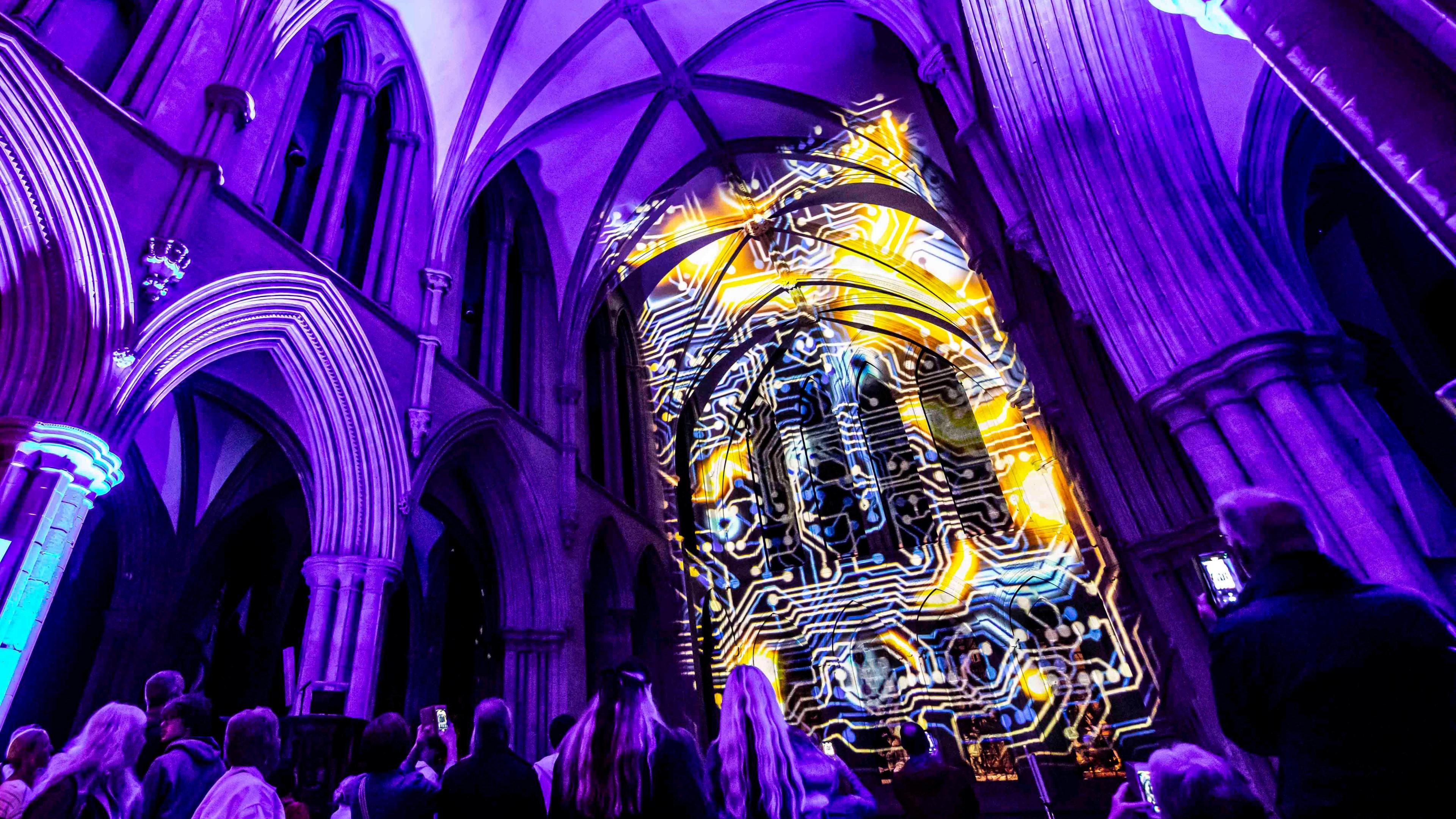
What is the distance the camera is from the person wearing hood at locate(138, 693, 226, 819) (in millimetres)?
2092

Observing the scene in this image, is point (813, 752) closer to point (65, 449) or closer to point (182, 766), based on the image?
point (182, 766)

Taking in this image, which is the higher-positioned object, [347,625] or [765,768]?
[347,625]

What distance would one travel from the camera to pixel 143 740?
2.17 m

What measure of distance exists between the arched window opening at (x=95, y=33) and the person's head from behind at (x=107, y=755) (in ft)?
14.4

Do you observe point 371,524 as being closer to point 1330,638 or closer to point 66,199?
point 66,199

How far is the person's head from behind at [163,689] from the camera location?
9.02ft

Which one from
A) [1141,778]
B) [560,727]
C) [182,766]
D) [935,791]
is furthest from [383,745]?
[1141,778]

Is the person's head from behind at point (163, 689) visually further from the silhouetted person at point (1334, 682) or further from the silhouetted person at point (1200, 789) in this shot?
the silhouetted person at point (1334, 682)

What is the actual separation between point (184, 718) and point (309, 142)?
6.50m

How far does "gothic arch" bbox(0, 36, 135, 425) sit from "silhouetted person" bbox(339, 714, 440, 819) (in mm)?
3019

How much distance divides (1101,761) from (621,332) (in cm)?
991

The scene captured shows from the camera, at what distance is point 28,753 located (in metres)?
2.29

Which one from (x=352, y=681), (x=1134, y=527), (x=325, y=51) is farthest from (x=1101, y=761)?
(x=325, y=51)

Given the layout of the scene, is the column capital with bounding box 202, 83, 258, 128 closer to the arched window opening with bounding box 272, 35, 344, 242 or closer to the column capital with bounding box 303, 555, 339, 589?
the arched window opening with bounding box 272, 35, 344, 242
